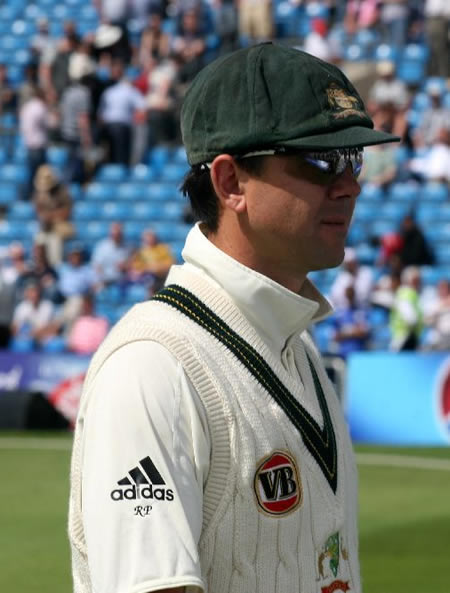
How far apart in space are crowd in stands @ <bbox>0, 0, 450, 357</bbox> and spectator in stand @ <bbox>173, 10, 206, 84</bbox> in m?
0.02

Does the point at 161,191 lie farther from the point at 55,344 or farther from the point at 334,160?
the point at 334,160

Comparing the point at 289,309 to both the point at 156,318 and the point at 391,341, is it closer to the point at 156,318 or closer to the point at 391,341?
the point at 156,318

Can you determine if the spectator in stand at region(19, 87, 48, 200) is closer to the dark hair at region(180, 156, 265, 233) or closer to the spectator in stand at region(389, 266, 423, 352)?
the spectator in stand at region(389, 266, 423, 352)

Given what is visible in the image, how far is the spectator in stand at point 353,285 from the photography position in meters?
18.2

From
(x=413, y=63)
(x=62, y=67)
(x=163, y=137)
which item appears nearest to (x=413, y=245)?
(x=413, y=63)

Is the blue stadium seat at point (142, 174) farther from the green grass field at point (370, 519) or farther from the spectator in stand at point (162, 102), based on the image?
the green grass field at point (370, 519)

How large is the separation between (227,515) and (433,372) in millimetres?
12846

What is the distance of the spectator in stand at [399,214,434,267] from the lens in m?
19.2

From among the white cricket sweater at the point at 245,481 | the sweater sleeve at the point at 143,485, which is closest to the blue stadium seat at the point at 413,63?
the white cricket sweater at the point at 245,481

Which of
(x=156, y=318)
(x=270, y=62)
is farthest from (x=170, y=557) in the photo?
(x=270, y=62)

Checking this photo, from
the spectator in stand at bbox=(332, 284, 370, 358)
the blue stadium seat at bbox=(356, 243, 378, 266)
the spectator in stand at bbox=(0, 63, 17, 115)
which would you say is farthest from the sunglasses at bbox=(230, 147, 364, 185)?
the spectator in stand at bbox=(0, 63, 17, 115)

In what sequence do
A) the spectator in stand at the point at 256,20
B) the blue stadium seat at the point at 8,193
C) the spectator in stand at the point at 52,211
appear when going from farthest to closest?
the blue stadium seat at the point at 8,193, the spectator in stand at the point at 256,20, the spectator in stand at the point at 52,211

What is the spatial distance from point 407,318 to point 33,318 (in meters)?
5.17

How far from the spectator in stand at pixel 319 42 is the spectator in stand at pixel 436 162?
8.13 feet
